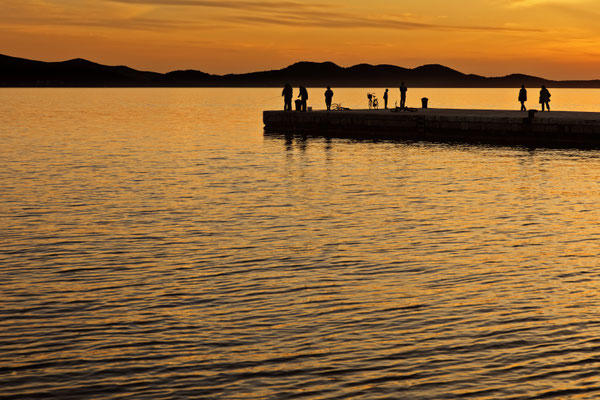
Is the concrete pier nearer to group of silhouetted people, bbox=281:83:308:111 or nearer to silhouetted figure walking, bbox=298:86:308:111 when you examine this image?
group of silhouetted people, bbox=281:83:308:111

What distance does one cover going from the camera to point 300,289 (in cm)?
1552

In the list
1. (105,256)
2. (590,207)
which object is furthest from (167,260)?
(590,207)

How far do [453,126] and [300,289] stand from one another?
4111 cm

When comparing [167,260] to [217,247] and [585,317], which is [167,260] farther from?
[585,317]

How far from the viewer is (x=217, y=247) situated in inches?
774

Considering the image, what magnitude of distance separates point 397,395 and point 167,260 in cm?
910

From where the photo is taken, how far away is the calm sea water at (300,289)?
10852mm

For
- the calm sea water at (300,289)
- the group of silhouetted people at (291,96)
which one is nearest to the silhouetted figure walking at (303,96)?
the group of silhouetted people at (291,96)

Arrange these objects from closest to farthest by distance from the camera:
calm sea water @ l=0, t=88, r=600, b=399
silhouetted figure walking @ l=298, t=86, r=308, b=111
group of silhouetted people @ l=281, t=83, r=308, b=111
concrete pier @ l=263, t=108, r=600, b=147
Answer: calm sea water @ l=0, t=88, r=600, b=399 < concrete pier @ l=263, t=108, r=600, b=147 < group of silhouetted people @ l=281, t=83, r=308, b=111 < silhouetted figure walking @ l=298, t=86, r=308, b=111

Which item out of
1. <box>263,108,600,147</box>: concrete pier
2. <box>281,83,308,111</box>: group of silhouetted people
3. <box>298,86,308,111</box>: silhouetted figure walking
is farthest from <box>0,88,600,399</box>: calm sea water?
<box>298,86,308,111</box>: silhouetted figure walking

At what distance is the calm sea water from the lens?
10.9 metres

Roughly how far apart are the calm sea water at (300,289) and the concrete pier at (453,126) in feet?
50.1

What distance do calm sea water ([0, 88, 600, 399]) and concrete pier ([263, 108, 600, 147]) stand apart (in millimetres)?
15274

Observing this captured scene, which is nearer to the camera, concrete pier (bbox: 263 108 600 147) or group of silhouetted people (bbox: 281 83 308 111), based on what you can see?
concrete pier (bbox: 263 108 600 147)
